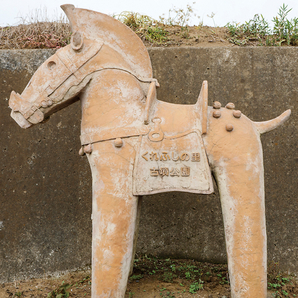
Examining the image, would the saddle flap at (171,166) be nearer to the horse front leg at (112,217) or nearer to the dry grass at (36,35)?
the horse front leg at (112,217)

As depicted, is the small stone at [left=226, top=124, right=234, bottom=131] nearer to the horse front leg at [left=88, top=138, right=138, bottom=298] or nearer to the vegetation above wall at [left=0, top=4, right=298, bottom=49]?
the horse front leg at [left=88, top=138, right=138, bottom=298]

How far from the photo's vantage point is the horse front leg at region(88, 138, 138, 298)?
79.0 inches

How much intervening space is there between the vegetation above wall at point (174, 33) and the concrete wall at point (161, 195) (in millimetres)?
405

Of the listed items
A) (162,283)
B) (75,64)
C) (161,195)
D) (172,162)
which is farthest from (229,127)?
(162,283)

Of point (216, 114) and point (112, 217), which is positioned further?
point (216, 114)

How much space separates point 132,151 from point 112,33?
78cm

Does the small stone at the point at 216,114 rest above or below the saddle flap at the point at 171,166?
above

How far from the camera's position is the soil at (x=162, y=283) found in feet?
8.90

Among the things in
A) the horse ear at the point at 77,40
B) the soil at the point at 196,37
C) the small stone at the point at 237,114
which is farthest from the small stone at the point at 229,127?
the soil at the point at 196,37

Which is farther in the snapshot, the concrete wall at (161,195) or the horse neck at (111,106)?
the concrete wall at (161,195)

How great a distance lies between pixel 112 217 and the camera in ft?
6.66

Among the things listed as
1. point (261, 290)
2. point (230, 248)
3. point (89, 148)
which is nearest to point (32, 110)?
point (89, 148)

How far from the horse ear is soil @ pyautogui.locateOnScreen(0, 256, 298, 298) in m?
1.83

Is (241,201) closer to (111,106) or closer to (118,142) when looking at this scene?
(118,142)
